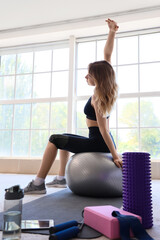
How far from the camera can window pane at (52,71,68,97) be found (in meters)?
4.48

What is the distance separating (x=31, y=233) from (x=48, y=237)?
101 mm

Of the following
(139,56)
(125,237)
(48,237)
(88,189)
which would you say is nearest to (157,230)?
(125,237)

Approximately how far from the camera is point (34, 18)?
166 inches

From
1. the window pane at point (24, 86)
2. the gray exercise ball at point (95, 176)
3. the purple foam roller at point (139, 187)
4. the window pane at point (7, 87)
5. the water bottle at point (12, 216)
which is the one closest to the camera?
the water bottle at point (12, 216)

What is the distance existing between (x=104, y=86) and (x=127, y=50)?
2.50m

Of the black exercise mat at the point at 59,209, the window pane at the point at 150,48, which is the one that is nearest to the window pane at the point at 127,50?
the window pane at the point at 150,48

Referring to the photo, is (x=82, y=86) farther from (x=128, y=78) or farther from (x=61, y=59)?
(x=128, y=78)

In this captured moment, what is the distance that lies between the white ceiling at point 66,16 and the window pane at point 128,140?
1.86m

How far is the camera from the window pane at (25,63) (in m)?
4.75

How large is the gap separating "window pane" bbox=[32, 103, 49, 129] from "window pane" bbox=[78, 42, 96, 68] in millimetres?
1075

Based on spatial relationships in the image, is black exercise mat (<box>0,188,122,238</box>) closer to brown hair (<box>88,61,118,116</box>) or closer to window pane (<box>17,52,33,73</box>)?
brown hair (<box>88,61,118,116</box>)

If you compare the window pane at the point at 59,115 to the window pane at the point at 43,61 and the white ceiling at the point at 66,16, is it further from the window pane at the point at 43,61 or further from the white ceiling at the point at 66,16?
the white ceiling at the point at 66,16

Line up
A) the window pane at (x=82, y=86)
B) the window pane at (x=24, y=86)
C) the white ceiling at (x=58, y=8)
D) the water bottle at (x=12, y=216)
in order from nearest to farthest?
the water bottle at (x=12, y=216) < the white ceiling at (x=58, y=8) < the window pane at (x=82, y=86) < the window pane at (x=24, y=86)

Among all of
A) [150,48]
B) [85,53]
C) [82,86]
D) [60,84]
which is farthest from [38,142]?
[150,48]
